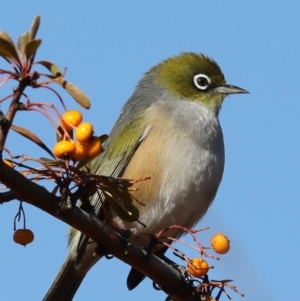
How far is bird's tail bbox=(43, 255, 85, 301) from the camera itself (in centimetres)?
675

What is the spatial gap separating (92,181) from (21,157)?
14.6 inches

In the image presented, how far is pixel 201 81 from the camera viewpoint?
818 cm

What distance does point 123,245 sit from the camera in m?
3.93

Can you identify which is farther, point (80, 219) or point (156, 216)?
point (156, 216)

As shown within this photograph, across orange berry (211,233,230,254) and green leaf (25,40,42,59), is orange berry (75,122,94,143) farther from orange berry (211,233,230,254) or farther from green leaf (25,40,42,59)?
orange berry (211,233,230,254)

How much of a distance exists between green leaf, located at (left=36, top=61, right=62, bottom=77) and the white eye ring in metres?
4.98

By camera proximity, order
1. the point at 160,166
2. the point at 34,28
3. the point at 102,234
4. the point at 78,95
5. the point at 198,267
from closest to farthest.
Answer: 1. the point at 78,95
2. the point at 34,28
3. the point at 102,234
4. the point at 198,267
5. the point at 160,166

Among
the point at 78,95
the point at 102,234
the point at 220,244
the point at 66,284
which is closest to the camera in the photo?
the point at 78,95

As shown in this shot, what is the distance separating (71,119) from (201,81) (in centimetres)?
505

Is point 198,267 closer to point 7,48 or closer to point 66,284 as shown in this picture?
point 7,48

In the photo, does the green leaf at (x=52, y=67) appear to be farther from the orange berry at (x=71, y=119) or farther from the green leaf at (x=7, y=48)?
the orange berry at (x=71, y=119)

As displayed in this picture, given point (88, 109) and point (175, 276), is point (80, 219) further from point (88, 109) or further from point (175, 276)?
point (175, 276)

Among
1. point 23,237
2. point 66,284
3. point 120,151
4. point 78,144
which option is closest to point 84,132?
point 78,144

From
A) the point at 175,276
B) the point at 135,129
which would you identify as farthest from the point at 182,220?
the point at 175,276
